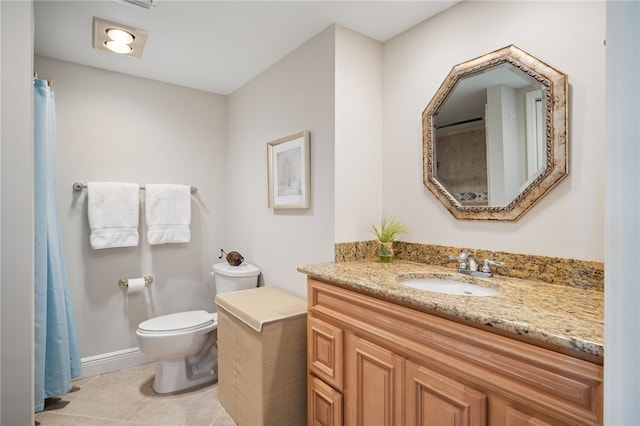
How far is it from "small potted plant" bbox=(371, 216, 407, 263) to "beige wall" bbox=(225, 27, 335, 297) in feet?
0.95

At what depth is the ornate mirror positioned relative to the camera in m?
1.35

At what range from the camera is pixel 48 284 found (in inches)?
75.9

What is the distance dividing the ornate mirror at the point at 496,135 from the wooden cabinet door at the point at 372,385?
2.71 feet

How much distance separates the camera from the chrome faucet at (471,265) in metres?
1.49

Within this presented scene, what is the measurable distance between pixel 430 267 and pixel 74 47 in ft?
8.63

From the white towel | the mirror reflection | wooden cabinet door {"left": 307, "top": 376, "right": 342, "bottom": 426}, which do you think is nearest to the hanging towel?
the white towel

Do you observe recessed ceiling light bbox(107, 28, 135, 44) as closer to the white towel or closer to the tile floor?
the white towel

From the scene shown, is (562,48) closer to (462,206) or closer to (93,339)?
(462,206)

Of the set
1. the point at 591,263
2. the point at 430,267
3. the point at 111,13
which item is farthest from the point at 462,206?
the point at 111,13

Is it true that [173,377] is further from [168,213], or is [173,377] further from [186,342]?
[168,213]

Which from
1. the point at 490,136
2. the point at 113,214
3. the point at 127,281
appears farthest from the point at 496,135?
the point at 127,281
